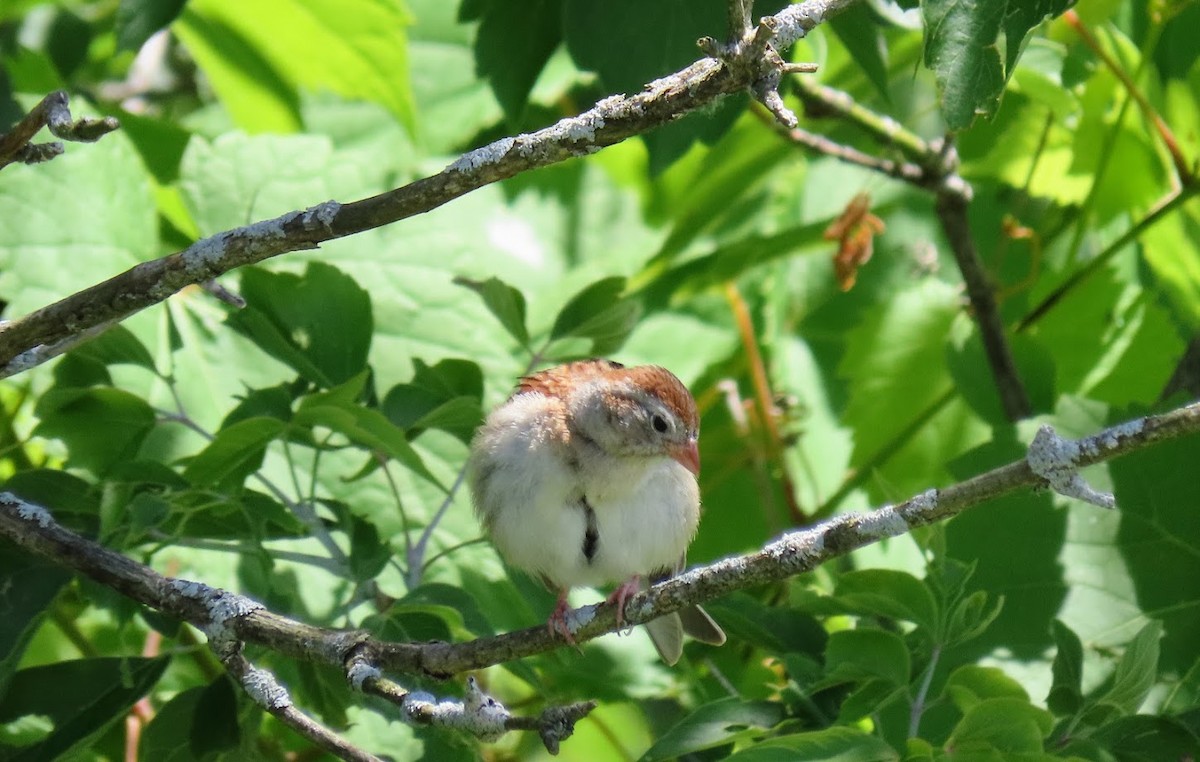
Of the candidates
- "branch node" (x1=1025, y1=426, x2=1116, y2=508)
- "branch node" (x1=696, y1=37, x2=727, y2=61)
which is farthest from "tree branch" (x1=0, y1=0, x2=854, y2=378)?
"branch node" (x1=1025, y1=426, x2=1116, y2=508)

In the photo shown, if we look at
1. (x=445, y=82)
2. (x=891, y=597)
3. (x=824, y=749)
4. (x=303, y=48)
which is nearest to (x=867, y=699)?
(x=891, y=597)

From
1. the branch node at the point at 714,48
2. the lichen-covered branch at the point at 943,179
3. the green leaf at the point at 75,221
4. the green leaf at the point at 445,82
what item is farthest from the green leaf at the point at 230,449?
the green leaf at the point at 445,82

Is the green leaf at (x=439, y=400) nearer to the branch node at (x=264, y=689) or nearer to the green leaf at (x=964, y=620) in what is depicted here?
the branch node at (x=264, y=689)

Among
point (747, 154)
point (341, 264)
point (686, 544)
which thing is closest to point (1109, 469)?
point (686, 544)

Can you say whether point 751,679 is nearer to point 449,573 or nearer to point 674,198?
point 449,573

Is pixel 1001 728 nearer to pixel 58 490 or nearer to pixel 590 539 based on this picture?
pixel 590 539

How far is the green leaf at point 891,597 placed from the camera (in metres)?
2.47

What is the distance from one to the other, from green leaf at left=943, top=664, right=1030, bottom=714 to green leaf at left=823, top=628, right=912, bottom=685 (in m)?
0.09

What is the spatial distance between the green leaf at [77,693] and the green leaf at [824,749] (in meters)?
1.26

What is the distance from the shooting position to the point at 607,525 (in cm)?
348

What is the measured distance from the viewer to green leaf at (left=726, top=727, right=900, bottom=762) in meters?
2.17

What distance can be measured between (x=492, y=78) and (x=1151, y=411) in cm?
183

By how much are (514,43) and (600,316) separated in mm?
829

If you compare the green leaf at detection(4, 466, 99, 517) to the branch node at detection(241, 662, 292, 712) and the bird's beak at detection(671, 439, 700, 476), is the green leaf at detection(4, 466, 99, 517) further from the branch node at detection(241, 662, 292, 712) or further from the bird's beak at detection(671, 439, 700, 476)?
the bird's beak at detection(671, 439, 700, 476)
